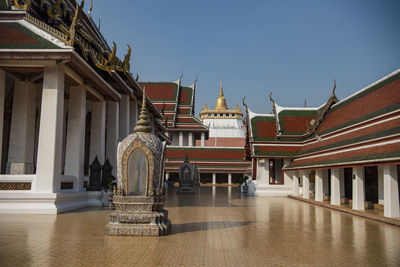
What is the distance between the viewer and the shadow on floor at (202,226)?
8.68m

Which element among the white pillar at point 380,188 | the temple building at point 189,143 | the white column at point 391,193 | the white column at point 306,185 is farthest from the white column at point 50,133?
the temple building at point 189,143

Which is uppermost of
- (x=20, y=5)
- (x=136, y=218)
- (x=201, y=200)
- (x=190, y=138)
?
(x=20, y=5)

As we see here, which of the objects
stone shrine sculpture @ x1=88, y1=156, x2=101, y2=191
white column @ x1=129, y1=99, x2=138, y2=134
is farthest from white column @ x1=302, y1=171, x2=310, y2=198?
white column @ x1=129, y1=99, x2=138, y2=134

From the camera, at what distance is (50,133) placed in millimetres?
11938

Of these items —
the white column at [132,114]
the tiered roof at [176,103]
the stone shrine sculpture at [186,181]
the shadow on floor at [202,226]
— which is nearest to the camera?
the shadow on floor at [202,226]

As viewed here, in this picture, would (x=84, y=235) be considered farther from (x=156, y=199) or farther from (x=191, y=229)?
(x=191, y=229)

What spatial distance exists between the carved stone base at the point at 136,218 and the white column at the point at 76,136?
6656mm

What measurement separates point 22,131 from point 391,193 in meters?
13.1

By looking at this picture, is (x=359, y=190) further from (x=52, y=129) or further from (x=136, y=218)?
(x=52, y=129)

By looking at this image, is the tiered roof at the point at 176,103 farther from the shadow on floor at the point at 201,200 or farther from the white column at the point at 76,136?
the white column at the point at 76,136

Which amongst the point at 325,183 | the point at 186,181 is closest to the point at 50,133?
the point at 325,183

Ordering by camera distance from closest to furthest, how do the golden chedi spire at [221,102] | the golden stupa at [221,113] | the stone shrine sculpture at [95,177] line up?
the stone shrine sculpture at [95,177] < the golden stupa at [221,113] < the golden chedi spire at [221,102]

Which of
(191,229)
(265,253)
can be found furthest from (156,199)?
(265,253)

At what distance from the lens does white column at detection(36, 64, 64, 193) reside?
11719 millimetres
